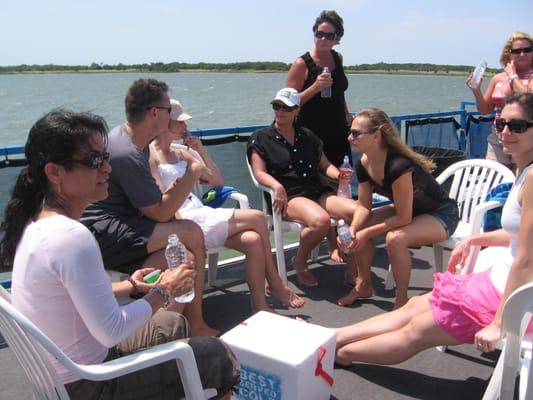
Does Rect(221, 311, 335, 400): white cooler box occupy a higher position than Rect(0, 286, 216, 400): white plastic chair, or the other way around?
Rect(0, 286, 216, 400): white plastic chair

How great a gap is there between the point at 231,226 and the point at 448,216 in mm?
1270

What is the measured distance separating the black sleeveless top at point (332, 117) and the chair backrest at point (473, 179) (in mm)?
867

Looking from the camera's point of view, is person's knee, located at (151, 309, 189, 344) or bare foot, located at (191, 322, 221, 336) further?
bare foot, located at (191, 322, 221, 336)

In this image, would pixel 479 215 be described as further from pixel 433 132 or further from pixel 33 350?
pixel 433 132

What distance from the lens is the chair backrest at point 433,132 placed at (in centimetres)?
534

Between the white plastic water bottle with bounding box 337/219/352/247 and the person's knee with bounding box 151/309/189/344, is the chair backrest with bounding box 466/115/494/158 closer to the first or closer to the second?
the white plastic water bottle with bounding box 337/219/352/247

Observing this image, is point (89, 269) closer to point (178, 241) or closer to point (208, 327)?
point (178, 241)

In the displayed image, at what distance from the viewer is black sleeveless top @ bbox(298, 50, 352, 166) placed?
409 cm

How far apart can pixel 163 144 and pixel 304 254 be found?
46.3 inches

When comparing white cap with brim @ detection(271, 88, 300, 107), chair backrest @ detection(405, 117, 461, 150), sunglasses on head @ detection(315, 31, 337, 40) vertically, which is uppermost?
sunglasses on head @ detection(315, 31, 337, 40)

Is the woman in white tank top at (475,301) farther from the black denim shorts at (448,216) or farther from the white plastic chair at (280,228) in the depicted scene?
the white plastic chair at (280,228)

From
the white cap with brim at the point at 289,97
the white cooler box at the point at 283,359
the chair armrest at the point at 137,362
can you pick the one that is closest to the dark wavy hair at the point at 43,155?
the chair armrest at the point at 137,362

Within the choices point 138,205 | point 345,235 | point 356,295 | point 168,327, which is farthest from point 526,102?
point 138,205

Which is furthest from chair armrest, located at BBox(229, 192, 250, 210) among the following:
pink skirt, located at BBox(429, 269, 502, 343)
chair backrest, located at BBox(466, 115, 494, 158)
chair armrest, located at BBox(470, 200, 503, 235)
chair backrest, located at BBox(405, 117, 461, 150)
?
chair backrest, located at BBox(466, 115, 494, 158)
